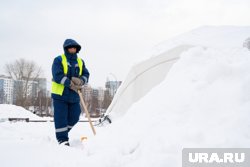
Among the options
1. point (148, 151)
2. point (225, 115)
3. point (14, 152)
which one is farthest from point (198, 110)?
point (14, 152)

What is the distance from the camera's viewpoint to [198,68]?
3340 mm

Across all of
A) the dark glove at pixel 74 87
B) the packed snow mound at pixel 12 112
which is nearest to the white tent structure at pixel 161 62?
the dark glove at pixel 74 87

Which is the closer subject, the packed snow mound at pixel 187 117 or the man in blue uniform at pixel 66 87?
the packed snow mound at pixel 187 117

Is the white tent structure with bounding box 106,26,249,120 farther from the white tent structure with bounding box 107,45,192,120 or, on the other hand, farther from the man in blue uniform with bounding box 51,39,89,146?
the man in blue uniform with bounding box 51,39,89,146

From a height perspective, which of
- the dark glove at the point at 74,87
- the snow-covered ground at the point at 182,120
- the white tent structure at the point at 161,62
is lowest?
the snow-covered ground at the point at 182,120

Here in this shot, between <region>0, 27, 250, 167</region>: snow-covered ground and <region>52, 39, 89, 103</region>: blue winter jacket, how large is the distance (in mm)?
1191

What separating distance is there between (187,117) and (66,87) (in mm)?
2662

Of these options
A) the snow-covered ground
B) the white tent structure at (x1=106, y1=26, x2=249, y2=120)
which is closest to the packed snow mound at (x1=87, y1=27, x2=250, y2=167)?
the snow-covered ground

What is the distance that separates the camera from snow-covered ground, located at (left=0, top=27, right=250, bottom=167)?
7.45 feet

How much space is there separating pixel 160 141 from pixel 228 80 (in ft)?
3.22

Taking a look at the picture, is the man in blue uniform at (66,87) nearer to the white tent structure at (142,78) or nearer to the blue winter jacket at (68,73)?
the blue winter jacket at (68,73)

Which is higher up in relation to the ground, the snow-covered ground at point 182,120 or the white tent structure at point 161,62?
the white tent structure at point 161,62

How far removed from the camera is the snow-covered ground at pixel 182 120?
227 centimetres

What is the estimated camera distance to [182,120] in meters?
2.60
